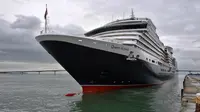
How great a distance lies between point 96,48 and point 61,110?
27.6 feet

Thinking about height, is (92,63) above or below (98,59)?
below

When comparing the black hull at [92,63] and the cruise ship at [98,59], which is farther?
the black hull at [92,63]

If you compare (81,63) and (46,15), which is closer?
(46,15)

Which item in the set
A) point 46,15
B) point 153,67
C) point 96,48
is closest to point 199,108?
point 96,48

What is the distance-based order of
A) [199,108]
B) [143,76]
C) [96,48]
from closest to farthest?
1. [199,108]
2. [96,48]
3. [143,76]

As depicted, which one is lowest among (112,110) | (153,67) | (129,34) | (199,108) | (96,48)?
(112,110)

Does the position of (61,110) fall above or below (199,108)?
below

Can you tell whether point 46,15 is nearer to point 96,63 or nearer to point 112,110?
point 96,63

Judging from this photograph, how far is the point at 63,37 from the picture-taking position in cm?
2194

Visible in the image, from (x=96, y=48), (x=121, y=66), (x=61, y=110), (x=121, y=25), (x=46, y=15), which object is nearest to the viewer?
(x=61, y=110)

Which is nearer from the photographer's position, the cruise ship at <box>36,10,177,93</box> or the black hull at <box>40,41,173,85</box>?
the cruise ship at <box>36,10,177,93</box>

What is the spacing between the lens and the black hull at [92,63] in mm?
22500

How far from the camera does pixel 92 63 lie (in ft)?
75.5

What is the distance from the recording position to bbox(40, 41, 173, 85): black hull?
22500 millimetres
